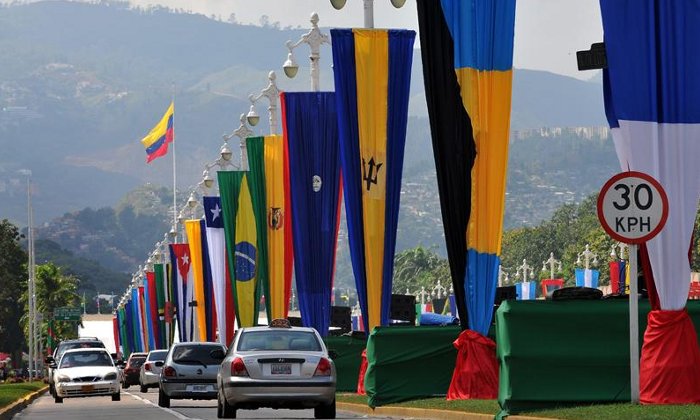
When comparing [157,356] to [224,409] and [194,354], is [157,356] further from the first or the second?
[224,409]

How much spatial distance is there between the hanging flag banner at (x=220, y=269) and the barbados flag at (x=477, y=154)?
29.4 meters

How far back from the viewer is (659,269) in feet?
75.4

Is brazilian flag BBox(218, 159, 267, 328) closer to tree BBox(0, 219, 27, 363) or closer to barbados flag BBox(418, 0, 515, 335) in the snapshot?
barbados flag BBox(418, 0, 515, 335)

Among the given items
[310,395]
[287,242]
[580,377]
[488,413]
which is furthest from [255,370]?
[287,242]

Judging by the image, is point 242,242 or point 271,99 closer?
point 242,242

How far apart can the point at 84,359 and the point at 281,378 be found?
2229 centimetres

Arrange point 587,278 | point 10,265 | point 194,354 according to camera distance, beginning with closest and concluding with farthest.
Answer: point 194,354 → point 587,278 → point 10,265

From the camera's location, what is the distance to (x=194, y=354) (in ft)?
138

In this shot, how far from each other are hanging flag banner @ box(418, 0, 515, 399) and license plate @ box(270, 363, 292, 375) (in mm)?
3416

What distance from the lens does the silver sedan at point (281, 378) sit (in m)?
28.1

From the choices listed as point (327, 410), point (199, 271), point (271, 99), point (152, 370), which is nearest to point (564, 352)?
point (327, 410)

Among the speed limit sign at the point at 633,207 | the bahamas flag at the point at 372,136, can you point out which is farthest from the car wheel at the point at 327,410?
the speed limit sign at the point at 633,207

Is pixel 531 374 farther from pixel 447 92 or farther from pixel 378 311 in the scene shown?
pixel 378 311

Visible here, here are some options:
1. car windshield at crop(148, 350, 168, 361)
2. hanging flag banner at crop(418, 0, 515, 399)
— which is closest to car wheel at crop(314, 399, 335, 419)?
hanging flag banner at crop(418, 0, 515, 399)
